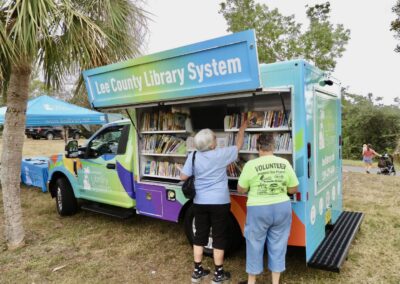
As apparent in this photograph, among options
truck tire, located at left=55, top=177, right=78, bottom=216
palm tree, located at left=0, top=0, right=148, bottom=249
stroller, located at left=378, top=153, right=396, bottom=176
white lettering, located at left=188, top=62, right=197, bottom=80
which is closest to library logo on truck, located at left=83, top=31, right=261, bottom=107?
white lettering, located at left=188, top=62, right=197, bottom=80

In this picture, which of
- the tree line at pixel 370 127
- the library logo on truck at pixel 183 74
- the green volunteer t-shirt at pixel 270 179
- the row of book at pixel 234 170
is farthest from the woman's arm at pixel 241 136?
the tree line at pixel 370 127

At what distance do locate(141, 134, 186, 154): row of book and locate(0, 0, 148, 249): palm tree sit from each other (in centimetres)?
130

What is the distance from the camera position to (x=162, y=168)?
466 centimetres

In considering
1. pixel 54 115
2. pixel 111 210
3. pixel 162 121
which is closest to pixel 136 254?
pixel 111 210

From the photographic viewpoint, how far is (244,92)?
3074 millimetres

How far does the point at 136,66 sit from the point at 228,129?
1.35m

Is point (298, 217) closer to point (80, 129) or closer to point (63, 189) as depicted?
point (63, 189)

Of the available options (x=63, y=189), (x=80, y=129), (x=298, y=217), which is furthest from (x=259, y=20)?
(x=80, y=129)

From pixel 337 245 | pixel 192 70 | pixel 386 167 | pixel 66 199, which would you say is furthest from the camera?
pixel 386 167

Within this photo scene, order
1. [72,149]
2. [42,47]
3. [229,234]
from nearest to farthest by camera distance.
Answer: [229,234]
[42,47]
[72,149]

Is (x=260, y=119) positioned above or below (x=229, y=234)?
above

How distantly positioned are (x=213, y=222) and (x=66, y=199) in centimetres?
370

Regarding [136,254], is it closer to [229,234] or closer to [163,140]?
[229,234]

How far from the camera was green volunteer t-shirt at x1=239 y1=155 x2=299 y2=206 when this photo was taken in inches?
116
